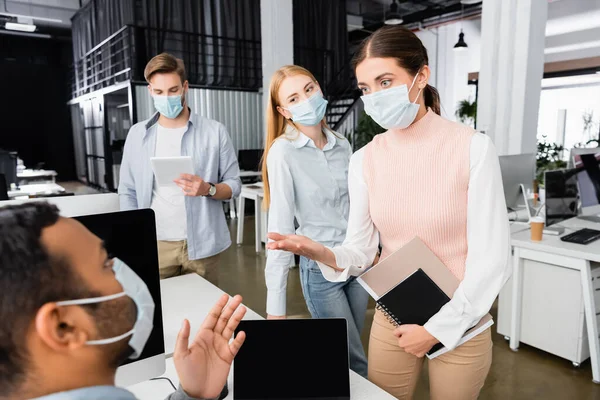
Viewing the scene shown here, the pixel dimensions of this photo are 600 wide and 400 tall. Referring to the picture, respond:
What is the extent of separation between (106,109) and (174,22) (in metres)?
2.50

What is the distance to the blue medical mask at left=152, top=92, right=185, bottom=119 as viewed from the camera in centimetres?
203

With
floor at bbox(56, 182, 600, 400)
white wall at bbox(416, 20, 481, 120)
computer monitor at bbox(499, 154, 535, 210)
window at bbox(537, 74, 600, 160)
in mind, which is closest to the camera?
floor at bbox(56, 182, 600, 400)

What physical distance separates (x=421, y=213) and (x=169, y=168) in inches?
44.2

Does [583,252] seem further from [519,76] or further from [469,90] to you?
[469,90]

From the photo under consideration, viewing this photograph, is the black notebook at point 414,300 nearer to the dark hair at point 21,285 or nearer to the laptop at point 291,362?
the laptop at point 291,362

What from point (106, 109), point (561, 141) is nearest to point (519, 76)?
point (561, 141)

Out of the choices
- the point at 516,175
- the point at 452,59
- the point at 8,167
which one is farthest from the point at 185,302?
the point at 452,59

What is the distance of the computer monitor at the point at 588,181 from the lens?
2.83 meters

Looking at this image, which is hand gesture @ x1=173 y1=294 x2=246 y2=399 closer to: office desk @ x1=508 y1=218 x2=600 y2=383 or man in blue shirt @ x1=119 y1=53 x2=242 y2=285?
man in blue shirt @ x1=119 y1=53 x2=242 y2=285

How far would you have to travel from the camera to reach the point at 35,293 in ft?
1.23

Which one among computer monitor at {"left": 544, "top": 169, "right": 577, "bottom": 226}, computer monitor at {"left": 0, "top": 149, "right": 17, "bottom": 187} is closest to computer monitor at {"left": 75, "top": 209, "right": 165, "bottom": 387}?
computer monitor at {"left": 544, "top": 169, "right": 577, "bottom": 226}

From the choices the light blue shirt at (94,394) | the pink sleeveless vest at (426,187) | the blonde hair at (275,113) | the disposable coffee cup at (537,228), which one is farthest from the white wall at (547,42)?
the light blue shirt at (94,394)

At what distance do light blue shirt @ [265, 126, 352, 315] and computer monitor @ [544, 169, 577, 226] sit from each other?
5.24ft

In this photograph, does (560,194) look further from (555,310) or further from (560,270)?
(555,310)
